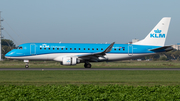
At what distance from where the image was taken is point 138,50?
42969 millimetres

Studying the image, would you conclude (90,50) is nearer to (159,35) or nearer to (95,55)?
(95,55)

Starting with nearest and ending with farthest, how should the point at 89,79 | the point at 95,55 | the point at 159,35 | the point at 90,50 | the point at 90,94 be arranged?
the point at 90,94
the point at 89,79
the point at 95,55
the point at 90,50
the point at 159,35

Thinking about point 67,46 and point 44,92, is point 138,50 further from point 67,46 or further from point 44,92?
point 44,92

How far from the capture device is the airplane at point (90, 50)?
40.0 metres

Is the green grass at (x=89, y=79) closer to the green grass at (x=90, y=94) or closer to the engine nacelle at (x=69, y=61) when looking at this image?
the green grass at (x=90, y=94)

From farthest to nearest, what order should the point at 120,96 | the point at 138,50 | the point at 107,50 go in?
the point at 138,50 → the point at 107,50 → the point at 120,96

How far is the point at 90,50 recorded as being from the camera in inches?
1638

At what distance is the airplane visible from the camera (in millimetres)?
40000

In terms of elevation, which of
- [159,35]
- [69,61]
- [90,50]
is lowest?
[69,61]

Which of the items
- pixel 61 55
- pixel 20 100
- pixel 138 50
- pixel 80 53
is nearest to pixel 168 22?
pixel 138 50

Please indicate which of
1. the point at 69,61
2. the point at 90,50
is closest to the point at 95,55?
the point at 90,50

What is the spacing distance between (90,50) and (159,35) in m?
11.4

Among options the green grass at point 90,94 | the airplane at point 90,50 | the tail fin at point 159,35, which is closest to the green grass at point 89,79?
the green grass at point 90,94

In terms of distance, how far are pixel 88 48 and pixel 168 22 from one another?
13392 mm
